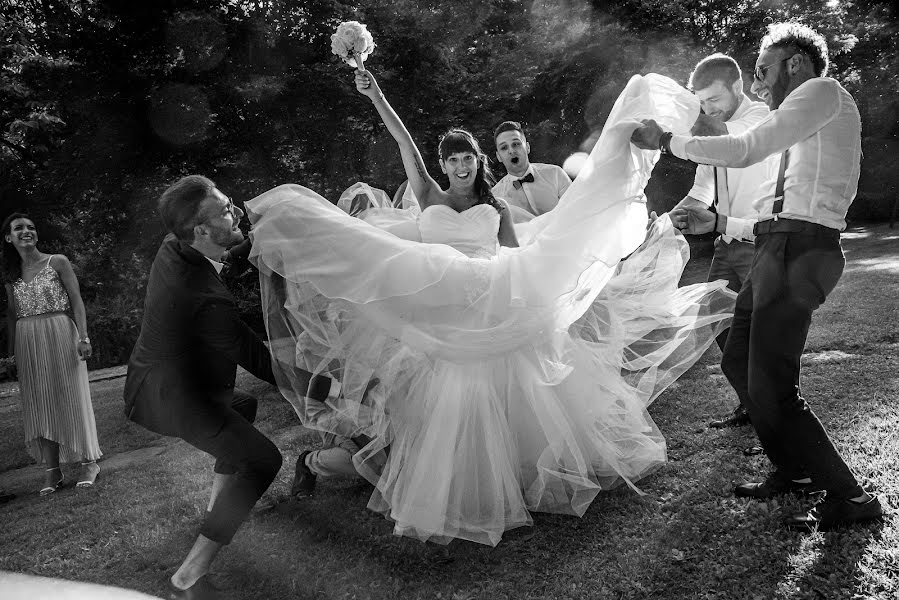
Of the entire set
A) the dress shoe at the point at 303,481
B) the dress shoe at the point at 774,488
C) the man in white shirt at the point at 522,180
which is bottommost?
the dress shoe at the point at 303,481

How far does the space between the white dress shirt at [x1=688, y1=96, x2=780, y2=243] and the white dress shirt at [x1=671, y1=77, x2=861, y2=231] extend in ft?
3.99

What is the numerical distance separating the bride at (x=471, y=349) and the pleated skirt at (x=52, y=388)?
123 inches

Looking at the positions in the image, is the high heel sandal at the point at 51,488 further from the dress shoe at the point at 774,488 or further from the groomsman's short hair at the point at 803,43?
the groomsman's short hair at the point at 803,43

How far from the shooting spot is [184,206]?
3129 mm

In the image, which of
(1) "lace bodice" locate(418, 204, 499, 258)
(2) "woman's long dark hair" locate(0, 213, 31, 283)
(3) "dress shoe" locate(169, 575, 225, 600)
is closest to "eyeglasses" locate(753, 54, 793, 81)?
(1) "lace bodice" locate(418, 204, 499, 258)

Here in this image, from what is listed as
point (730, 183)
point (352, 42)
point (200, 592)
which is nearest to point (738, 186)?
point (730, 183)

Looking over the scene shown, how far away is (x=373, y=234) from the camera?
348 cm

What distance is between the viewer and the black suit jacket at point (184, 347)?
3.05 metres

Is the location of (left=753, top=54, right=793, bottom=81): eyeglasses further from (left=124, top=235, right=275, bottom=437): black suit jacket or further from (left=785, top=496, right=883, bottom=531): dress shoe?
(left=124, top=235, right=275, bottom=437): black suit jacket

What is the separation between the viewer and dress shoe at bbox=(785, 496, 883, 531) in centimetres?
Answer: 294

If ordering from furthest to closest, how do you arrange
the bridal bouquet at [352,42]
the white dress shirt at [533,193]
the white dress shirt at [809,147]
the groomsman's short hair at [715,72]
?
the white dress shirt at [533,193] → the bridal bouquet at [352,42] → the groomsman's short hair at [715,72] → the white dress shirt at [809,147]

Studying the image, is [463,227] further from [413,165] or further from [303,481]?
[303,481]

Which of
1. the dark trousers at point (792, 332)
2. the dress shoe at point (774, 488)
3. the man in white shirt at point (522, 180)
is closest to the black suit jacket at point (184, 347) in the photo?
the dark trousers at point (792, 332)

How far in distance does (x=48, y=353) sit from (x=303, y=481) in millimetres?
2832
